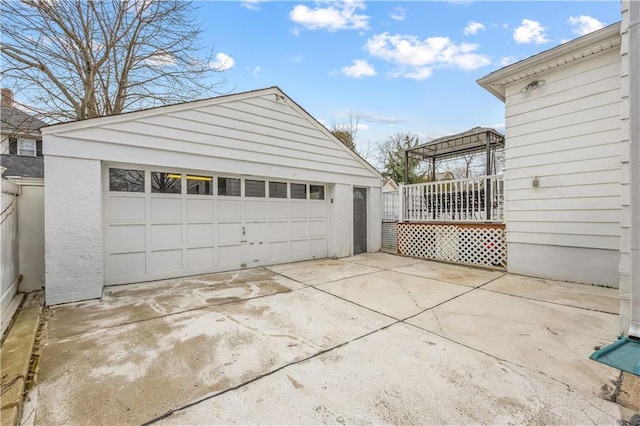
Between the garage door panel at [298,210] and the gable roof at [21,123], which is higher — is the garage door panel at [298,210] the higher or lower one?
the lower one

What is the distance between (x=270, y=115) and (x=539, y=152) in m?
5.68

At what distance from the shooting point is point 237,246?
6.13 m

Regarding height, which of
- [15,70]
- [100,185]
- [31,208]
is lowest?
[31,208]

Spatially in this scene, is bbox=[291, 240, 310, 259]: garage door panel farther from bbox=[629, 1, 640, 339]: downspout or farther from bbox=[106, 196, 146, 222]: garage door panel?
bbox=[629, 1, 640, 339]: downspout

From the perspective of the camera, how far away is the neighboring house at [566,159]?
4531 millimetres

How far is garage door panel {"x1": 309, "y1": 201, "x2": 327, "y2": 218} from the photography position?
7430 millimetres

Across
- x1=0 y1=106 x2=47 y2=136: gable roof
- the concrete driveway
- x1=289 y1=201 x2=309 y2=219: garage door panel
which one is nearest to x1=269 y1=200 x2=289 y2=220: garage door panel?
x1=289 y1=201 x2=309 y2=219: garage door panel

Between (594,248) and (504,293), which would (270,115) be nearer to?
(504,293)

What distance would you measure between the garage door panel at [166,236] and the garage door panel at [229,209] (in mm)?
863

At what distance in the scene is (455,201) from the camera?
23.2ft

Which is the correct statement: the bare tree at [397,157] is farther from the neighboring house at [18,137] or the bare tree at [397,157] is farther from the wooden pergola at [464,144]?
the neighboring house at [18,137]

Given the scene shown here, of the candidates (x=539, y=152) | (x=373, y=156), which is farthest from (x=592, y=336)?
(x=373, y=156)

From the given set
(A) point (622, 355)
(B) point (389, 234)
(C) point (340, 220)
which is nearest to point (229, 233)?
(C) point (340, 220)

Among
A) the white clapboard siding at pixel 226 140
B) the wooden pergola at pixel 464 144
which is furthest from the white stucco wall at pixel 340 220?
the wooden pergola at pixel 464 144
